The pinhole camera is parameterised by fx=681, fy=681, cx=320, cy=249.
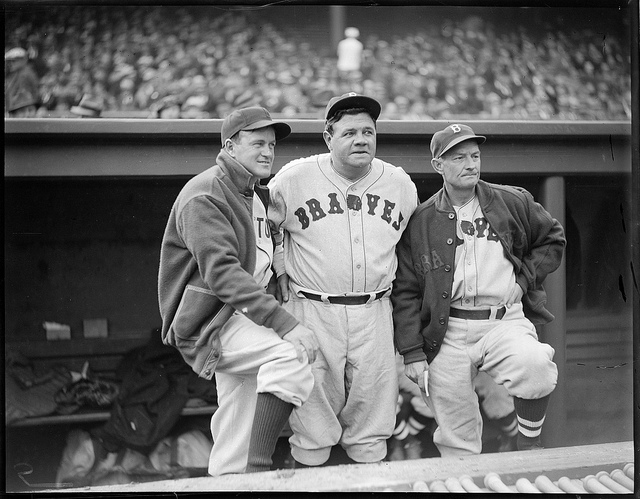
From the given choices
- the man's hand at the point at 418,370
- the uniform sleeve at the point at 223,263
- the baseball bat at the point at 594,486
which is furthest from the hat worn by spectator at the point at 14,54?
the baseball bat at the point at 594,486

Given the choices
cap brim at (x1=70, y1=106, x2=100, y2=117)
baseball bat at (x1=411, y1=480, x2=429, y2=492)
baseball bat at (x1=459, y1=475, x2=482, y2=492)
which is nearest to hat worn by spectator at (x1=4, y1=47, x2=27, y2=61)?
cap brim at (x1=70, y1=106, x2=100, y2=117)

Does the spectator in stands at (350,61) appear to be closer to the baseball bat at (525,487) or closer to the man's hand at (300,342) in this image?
the man's hand at (300,342)

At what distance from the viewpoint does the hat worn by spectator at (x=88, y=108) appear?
2965 mm

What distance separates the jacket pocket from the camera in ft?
8.07

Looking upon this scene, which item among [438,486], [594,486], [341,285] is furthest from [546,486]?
[341,285]

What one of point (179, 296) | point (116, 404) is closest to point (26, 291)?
point (116, 404)

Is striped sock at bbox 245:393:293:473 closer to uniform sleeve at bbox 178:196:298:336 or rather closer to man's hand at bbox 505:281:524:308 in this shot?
uniform sleeve at bbox 178:196:298:336

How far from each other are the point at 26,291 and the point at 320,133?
57.6 inches

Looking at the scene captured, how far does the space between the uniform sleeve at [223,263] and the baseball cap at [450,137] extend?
3.15 feet

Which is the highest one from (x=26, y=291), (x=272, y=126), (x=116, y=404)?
(x=272, y=126)

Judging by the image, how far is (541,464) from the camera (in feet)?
8.96

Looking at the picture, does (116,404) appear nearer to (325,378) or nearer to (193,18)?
(325,378)

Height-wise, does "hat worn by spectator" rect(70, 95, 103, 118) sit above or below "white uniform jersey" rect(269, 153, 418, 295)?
above

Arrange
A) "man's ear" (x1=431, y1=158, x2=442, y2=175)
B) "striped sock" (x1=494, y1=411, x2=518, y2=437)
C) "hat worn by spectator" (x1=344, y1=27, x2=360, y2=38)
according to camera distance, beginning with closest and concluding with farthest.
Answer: "man's ear" (x1=431, y1=158, x2=442, y2=175) → "hat worn by spectator" (x1=344, y1=27, x2=360, y2=38) → "striped sock" (x1=494, y1=411, x2=518, y2=437)
